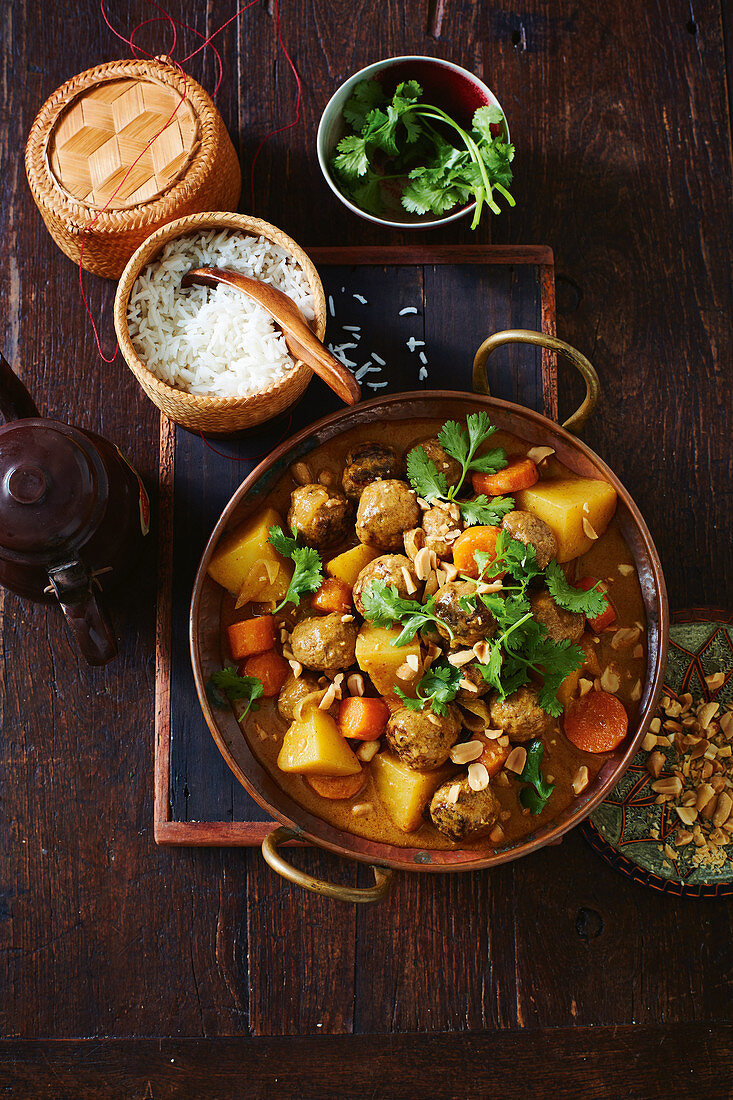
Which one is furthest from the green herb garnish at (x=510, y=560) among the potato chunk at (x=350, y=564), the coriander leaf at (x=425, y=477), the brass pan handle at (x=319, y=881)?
the brass pan handle at (x=319, y=881)

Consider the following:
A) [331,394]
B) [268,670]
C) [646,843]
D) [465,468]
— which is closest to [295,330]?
[331,394]

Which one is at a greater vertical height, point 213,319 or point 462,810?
point 213,319

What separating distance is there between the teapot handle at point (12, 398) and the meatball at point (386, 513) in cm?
A: 97

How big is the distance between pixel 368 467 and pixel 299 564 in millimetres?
346

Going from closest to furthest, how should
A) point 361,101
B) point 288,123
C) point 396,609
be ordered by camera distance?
point 396,609 < point 361,101 < point 288,123

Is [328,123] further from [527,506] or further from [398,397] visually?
[527,506]

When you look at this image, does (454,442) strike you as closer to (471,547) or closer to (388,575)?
(471,547)

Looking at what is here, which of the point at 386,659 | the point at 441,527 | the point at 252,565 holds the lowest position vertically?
the point at 386,659

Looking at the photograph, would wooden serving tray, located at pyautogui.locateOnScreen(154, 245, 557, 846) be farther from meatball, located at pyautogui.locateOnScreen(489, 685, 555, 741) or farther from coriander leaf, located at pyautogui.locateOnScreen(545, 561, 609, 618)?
meatball, located at pyautogui.locateOnScreen(489, 685, 555, 741)

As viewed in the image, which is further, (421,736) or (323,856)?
(323,856)

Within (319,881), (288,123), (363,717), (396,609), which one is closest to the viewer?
(319,881)

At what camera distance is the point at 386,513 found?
2201mm

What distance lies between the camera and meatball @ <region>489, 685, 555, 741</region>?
85.5 inches

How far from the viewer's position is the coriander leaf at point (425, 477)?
7.38ft
